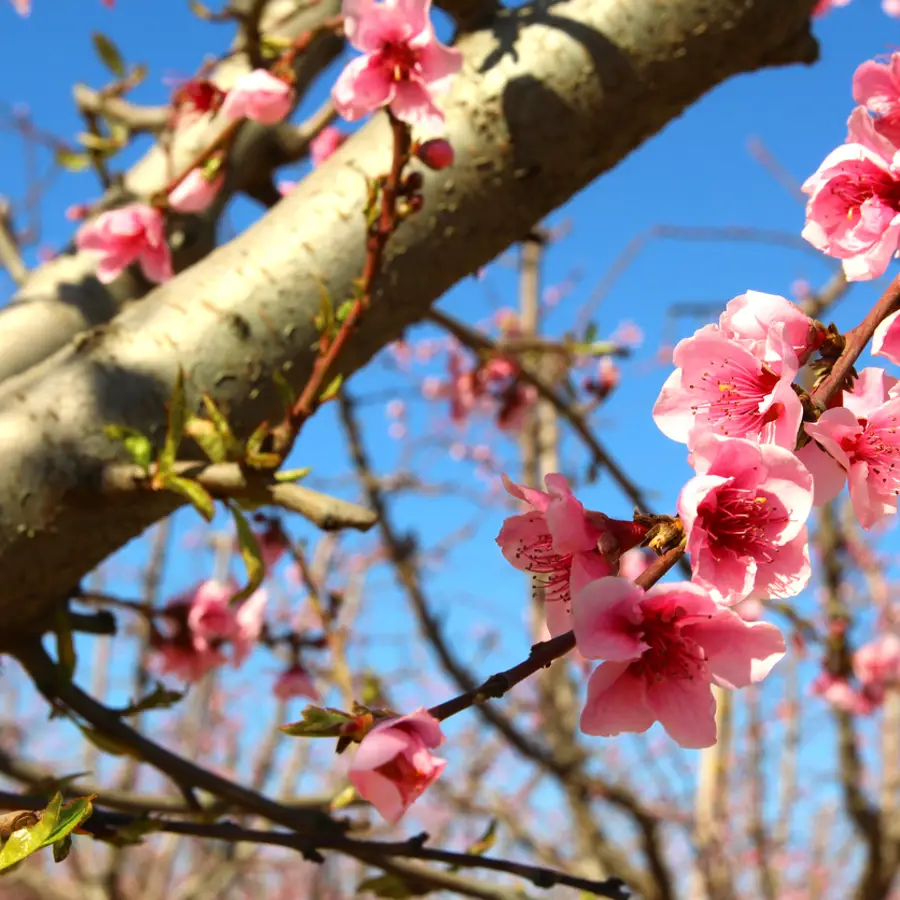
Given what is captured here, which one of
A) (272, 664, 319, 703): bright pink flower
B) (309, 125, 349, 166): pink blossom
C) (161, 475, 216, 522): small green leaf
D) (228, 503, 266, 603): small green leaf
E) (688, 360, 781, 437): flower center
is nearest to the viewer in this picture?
(688, 360, 781, 437): flower center

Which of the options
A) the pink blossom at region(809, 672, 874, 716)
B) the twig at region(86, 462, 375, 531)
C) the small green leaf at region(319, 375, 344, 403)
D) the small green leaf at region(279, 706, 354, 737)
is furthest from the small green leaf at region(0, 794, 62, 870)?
the pink blossom at region(809, 672, 874, 716)

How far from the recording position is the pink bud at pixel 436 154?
110cm

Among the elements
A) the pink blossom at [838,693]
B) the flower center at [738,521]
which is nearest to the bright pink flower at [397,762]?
the flower center at [738,521]

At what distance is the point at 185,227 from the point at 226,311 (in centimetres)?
58

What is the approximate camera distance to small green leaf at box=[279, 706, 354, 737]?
23.6 inches

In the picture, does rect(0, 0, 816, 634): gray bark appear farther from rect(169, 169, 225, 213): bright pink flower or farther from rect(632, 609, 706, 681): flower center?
rect(632, 609, 706, 681): flower center

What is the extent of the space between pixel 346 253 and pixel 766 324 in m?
0.65

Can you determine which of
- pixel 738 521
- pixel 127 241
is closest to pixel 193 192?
pixel 127 241

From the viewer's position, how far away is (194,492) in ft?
3.19

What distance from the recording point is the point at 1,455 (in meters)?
0.99

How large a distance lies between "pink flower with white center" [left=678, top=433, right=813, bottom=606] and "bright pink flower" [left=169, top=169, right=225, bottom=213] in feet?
3.56

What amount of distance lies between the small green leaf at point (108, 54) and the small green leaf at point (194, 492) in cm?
126

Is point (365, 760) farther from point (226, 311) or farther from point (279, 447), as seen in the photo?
point (226, 311)

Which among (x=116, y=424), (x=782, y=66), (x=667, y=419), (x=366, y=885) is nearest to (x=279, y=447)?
(x=116, y=424)
